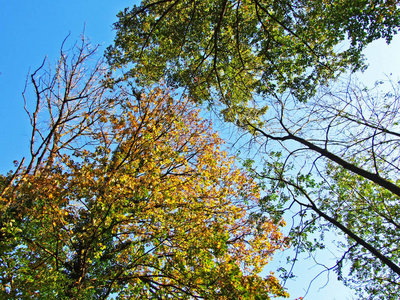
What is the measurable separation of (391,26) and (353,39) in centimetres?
93

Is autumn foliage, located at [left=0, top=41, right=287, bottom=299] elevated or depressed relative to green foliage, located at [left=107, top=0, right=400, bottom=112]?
depressed

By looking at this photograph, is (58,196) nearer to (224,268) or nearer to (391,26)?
(224,268)

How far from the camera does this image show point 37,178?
24.2 ft

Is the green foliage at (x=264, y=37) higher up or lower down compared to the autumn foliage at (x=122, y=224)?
higher up

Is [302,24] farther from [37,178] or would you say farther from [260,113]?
[37,178]

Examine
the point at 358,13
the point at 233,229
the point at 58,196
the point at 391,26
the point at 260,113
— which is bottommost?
the point at 58,196

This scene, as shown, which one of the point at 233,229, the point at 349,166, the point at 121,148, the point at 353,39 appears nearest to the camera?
the point at 349,166

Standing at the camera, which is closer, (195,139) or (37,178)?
(37,178)

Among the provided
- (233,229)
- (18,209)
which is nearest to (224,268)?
(233,229)

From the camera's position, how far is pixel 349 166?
6.37m

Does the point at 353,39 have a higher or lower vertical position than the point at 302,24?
lower

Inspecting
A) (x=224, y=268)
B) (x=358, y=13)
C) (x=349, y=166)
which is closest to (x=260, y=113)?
(x=349, y=166)

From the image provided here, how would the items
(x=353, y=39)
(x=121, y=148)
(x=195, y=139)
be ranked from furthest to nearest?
(x=195, y=139), (x=121, y=148), (x=353, y=39)

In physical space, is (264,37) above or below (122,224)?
above
